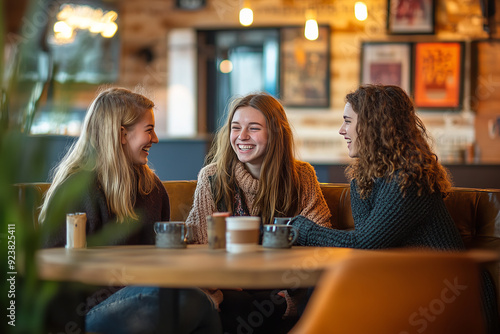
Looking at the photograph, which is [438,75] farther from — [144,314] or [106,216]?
[144,314]

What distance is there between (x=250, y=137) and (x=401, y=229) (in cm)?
79

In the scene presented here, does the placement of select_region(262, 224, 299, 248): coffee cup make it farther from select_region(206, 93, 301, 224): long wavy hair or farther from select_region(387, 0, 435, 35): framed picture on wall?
select_region(387, 0, 435, 35): framed picture on wall

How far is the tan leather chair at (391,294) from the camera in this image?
99cm

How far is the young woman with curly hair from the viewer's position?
6.35ft

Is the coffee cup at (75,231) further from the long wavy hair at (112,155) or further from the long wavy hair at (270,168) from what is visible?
the long wavy hair at (270,168)

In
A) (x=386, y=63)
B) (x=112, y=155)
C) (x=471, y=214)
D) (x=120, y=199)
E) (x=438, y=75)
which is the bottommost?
(x=471, y=214)

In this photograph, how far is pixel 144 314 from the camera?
169cm

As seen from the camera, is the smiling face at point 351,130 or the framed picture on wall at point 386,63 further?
the framed picture on wall at point 386,63

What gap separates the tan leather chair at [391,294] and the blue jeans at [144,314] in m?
0.74

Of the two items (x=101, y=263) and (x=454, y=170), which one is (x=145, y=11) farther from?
(x=101, y=263)

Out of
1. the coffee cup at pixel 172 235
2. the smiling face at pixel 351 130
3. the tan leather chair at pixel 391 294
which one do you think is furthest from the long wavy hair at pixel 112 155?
the tan leather chair at pixel 391 294

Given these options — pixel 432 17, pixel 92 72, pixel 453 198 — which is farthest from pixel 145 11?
pixel 453 198

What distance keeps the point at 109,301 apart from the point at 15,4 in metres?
6.34

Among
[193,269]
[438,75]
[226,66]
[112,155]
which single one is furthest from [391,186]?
[226,66]
